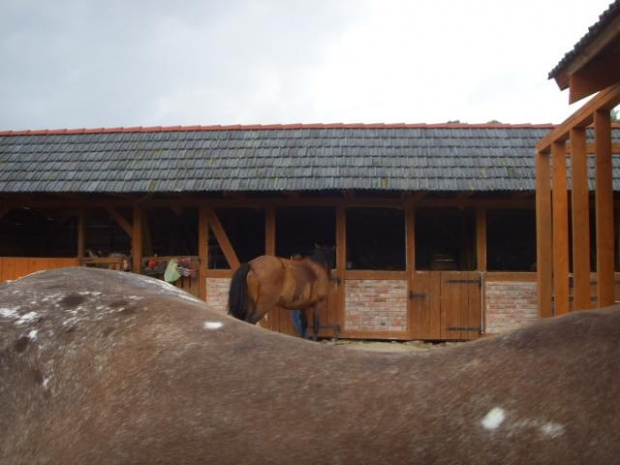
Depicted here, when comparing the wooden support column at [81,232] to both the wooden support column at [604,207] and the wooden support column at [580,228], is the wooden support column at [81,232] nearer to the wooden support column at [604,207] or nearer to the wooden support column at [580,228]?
the wooden support column at [580,228]

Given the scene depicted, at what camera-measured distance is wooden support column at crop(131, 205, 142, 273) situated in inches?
390

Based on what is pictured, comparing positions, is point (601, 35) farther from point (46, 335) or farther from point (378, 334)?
point (378, 334)

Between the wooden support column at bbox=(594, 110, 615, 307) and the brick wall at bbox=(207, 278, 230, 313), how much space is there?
23.0 ft

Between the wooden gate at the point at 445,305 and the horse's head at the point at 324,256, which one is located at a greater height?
the horse's head at the point at 324,256

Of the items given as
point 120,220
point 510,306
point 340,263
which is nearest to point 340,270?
point 340,263

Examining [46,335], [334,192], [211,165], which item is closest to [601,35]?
[46,335]

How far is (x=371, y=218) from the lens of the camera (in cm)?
1174

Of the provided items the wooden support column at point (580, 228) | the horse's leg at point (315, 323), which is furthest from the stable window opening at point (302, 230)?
the wooden support column at point (580, 228)

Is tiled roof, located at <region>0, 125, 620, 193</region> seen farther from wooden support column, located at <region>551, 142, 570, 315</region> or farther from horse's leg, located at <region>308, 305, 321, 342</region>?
wooden support column, located at <region>551, 142, 570, 315</region>

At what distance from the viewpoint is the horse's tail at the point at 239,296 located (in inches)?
310

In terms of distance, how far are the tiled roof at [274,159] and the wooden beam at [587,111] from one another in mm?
3911

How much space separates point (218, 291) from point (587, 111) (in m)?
7.27

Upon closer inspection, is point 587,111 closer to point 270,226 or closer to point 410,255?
point 410,255

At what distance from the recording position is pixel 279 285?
8.54 metres
